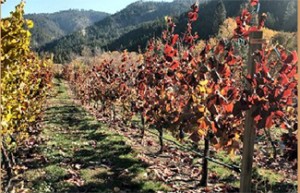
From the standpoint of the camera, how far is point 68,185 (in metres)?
10.5

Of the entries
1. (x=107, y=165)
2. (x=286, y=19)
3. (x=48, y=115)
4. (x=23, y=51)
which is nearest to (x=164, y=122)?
(x=107, y=165)

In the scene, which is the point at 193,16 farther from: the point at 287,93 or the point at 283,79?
the point at 287,93

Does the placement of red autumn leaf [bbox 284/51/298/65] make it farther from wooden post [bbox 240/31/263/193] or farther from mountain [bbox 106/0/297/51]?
mountain [bbox 106/0/297/51]

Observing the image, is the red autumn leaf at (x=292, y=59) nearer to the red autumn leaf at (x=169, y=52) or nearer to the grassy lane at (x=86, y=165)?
the red autumn leaf at (x=169, y=52)

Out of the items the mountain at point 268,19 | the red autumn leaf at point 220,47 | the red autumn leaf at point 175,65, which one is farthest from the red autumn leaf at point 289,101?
the mountain at point 268,19

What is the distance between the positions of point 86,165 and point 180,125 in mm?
6984

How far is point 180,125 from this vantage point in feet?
20.0

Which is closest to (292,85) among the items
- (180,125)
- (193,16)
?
(180,125)

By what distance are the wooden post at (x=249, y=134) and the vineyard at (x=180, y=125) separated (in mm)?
11

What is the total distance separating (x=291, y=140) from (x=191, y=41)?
4.83 metres

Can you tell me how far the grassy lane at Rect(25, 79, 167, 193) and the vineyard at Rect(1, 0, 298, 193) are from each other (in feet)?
0.10

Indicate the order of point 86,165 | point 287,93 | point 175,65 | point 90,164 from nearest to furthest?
point 287,93 < point 175,65 < point 86,165 < point 90,164

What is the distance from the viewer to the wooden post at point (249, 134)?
452 centimetres

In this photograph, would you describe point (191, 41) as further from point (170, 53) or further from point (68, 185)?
point (68, 185)
